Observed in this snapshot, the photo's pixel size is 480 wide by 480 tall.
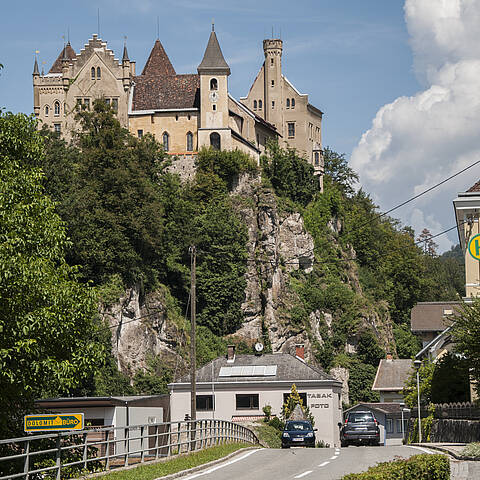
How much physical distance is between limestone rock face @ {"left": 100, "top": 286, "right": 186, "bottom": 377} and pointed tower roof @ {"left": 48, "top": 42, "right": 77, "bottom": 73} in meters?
32.5

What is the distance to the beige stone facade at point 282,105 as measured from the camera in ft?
360

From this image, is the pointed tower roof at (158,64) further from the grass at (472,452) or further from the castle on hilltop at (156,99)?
the grass at (472,452)

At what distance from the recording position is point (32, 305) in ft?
83.9

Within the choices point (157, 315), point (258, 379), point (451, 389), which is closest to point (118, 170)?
point (157, 315)

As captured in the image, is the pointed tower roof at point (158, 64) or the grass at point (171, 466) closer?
the grass at point (171, 466)

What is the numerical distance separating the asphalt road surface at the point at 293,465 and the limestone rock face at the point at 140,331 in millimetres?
40913

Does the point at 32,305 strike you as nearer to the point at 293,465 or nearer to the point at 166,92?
the point at 293,465

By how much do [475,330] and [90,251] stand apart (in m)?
40.9

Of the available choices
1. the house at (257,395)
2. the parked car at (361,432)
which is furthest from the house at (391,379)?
the parked car at (361,432)

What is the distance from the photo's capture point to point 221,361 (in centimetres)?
6888

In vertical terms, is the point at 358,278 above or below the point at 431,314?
above

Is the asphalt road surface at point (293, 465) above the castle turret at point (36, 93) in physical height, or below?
below

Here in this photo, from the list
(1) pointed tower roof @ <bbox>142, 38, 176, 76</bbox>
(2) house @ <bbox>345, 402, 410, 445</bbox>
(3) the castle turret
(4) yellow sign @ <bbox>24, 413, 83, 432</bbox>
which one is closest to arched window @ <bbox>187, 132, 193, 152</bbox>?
(1) pointed tower roof @ <bbox>142, 38, 176, 76</bbox>

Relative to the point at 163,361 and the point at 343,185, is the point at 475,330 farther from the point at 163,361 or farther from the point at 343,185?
the point at 343,185
